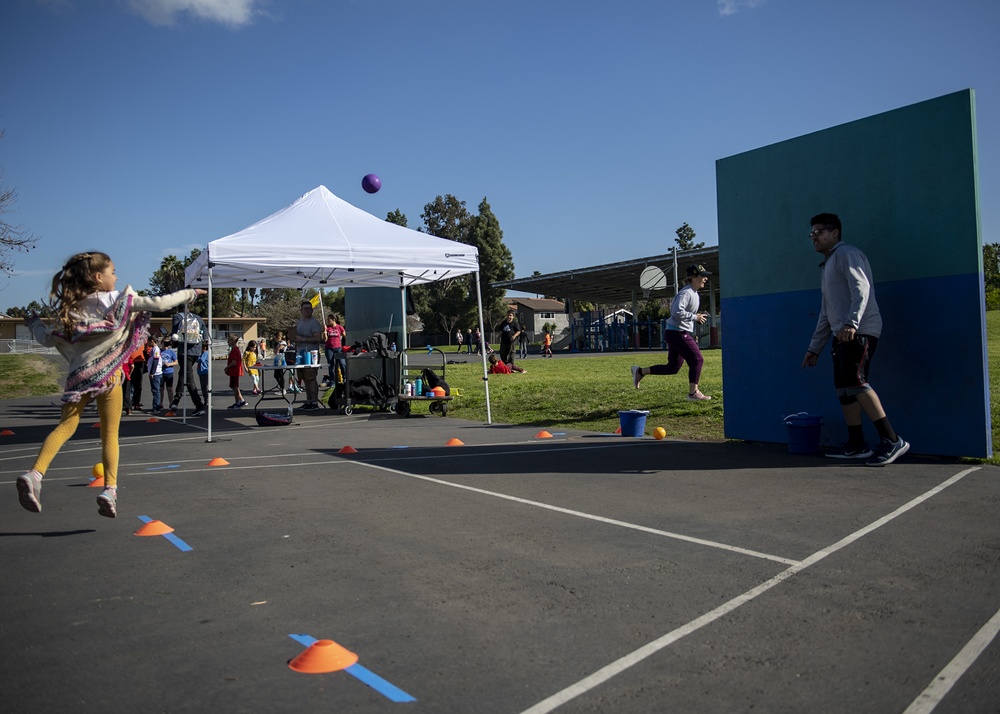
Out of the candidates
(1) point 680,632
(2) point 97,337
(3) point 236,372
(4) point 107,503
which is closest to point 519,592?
(1) point 680,632

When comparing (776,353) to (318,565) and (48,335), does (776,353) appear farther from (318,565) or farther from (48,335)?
(48,335)

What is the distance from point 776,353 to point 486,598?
5.98 m

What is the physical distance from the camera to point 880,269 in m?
7.59

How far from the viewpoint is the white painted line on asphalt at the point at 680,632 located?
2.67 metres

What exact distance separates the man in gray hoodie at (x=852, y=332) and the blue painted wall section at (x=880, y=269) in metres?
0.46

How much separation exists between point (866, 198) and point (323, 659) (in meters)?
7.02

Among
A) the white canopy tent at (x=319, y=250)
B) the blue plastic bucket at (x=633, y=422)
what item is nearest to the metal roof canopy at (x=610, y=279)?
the white canopy tent at (x=319, y=250)

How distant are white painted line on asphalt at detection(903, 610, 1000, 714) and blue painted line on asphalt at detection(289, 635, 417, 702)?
1.67m

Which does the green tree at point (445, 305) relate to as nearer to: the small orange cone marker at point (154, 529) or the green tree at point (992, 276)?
the green tree at point (992, 276)

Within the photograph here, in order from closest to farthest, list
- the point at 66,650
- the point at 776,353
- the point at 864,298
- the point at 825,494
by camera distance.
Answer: the point at 66,650 < the point at 825,494 < the point at 864,298 < the point at 776,353

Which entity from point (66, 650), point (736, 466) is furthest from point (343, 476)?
point (66, 650)

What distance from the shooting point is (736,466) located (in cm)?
732

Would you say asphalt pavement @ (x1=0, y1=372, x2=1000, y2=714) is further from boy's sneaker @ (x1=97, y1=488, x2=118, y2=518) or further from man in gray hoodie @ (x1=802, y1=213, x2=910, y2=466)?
man in gray hoodie @ (x1=802, y1=213, x2=910, y2=466)

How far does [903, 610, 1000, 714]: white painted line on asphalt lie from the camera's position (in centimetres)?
256
